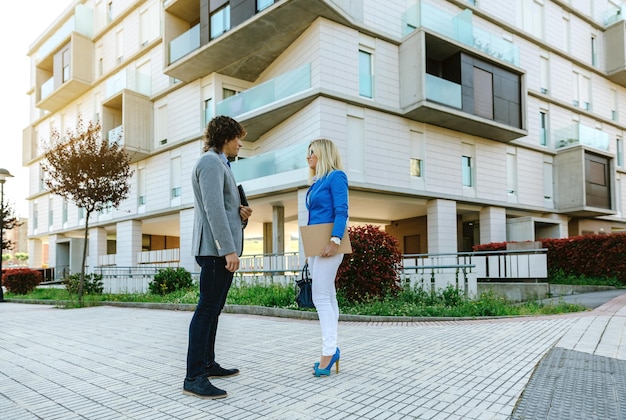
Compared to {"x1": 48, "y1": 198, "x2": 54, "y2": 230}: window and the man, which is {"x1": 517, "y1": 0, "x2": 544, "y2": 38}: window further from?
{"x1": 48, "y1": 198, "x2": 54, "y2": 230}: window

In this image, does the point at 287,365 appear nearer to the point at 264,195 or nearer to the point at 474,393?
the point at 474,393

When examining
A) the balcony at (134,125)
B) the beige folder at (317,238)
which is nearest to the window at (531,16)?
the balcony at (134,125)

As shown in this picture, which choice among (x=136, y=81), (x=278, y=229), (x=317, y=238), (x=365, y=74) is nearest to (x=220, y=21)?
(x=365, y=74)

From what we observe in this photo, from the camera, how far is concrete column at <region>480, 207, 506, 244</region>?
21359 millimetres

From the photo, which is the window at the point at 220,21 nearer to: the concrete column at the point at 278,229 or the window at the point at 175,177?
the window at the point at 175,177

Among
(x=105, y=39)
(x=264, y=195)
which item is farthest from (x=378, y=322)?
(x=105, y=39)

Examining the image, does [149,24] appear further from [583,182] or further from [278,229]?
[583,182]

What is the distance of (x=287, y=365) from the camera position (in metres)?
4.18

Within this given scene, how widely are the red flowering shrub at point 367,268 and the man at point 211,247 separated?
515 centimetres

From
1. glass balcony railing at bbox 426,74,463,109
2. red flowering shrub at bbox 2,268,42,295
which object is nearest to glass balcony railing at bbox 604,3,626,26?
glass balcony railing at bbox 426,74,463,109

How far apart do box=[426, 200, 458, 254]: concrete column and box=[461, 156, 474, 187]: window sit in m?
1.68

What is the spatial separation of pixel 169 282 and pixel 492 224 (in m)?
15.2

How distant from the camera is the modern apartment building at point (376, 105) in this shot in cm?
1738

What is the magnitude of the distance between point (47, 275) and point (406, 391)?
114ft
